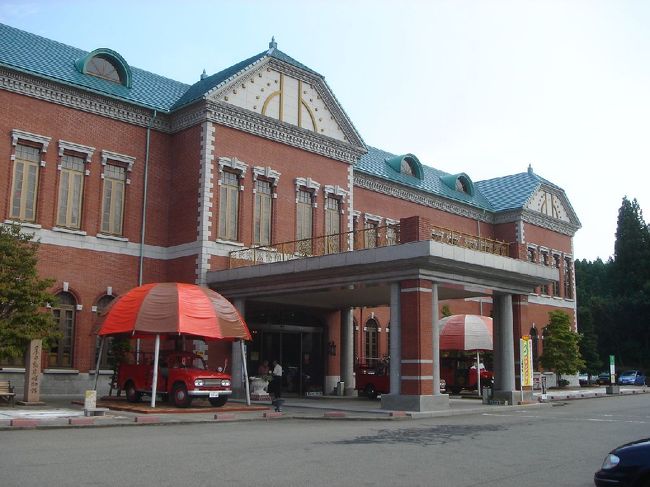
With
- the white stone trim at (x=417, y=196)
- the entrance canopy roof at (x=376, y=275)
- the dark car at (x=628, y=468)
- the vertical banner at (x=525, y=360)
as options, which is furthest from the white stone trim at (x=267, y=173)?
the dark car at (x=628, y=468)

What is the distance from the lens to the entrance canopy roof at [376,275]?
23062 mm

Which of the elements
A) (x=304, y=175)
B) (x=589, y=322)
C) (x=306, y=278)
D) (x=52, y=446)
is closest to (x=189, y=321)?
(x=306, y=278)

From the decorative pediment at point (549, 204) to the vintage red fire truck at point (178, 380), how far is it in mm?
32380

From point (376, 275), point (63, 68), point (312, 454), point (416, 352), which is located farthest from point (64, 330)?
point (312, 454)

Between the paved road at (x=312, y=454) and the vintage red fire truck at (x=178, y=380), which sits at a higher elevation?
the vintage red fire truck at (x=178, y=380)

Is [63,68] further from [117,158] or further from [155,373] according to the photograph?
[155,373]

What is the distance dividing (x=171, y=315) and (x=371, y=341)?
18744mm

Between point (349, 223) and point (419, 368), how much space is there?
514 inches

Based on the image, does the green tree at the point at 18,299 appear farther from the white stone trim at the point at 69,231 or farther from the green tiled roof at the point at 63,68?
the green tiled roof at the point at 63,68

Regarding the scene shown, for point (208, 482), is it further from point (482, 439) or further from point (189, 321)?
point (189, 321)

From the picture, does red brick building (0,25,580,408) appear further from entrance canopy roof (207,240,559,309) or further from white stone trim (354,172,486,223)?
white stone trim (354,172,486,223)

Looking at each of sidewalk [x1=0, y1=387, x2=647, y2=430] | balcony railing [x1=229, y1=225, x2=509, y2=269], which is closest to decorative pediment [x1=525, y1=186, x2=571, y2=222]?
balcony railing [x1=229, y1=225, x2=509, y2=269]

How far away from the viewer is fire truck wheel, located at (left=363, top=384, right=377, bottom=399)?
30.7 meters

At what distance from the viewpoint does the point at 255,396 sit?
27.3m
